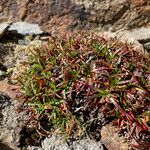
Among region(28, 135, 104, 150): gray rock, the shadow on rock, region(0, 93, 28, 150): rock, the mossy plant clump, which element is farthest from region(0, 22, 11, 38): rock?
the shadow on rock

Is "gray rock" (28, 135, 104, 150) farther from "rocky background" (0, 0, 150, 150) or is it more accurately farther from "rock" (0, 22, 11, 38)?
"rock" (0, 22, 11, 38)

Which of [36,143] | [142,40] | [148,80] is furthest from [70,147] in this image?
[142,40]

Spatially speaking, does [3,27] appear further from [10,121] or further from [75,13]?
[10,121]

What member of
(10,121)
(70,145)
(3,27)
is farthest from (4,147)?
(3,27)

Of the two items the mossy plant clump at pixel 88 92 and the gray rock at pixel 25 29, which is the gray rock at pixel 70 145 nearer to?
the mossy plant clump at pixel 88 92

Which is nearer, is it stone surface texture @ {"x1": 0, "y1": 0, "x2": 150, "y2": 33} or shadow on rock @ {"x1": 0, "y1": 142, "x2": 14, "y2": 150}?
shadow on rock @ {"x1": 0, "y1": 142, "x2": 14, "y2": 150}
